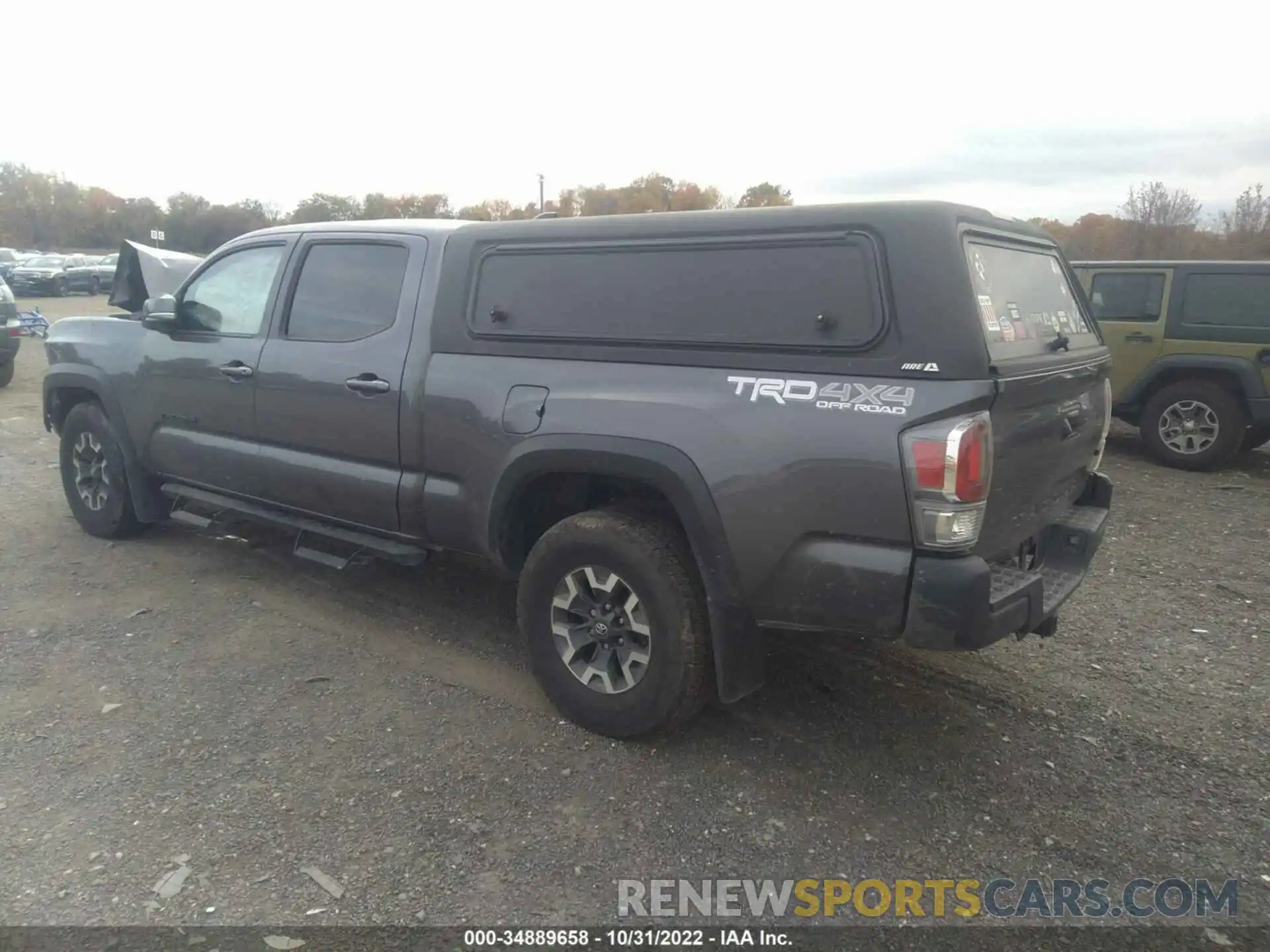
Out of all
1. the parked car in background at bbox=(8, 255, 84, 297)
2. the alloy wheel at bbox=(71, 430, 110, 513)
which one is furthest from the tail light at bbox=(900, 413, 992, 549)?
the parked car in background at bbox=(8, 255, 84, 297)

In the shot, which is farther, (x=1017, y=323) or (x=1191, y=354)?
(x=1191, y=354)

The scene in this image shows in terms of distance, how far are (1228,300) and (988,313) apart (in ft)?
22.3

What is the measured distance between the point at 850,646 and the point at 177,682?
2940 millimetres

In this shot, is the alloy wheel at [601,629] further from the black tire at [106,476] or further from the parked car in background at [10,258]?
the parked car in background at [10,258]

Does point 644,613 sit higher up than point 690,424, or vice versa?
point 690,424

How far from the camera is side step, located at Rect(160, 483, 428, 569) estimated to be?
423 centimetres

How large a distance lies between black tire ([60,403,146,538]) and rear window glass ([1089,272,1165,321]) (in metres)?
8.13

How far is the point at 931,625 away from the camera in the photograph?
2801mm

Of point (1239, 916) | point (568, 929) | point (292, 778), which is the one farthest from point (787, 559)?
point (292, 778)

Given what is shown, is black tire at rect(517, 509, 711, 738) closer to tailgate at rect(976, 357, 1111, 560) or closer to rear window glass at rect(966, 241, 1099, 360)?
tailgate at rect(976, 357, 1111, 560)

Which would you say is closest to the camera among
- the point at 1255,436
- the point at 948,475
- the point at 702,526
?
the point at 948,475

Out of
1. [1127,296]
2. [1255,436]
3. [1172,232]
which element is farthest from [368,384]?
[1172,232]

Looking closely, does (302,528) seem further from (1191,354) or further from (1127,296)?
(1127,296)

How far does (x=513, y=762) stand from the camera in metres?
3.36
